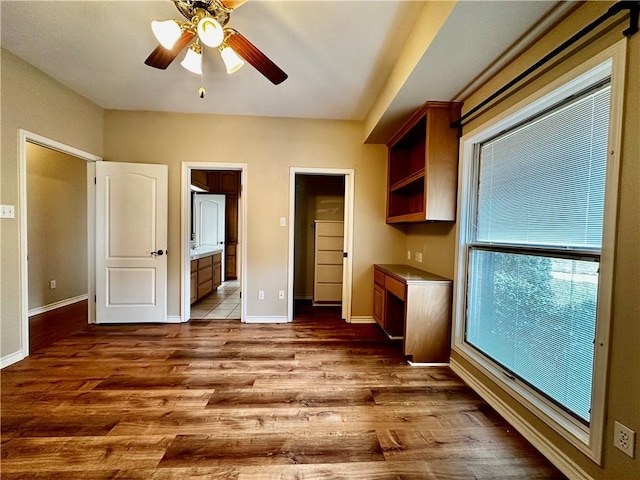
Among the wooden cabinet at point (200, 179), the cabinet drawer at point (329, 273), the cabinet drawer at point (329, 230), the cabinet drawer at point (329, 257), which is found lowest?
the cabinet drawer at point (329, 273)

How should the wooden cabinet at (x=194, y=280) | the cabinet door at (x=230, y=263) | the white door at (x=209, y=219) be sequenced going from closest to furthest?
the wooden cabinet at (x=194, y=280), the white door at (x=209, y=219), the cabinet door at (x=230, y=263)

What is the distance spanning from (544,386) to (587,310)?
558 millimetres

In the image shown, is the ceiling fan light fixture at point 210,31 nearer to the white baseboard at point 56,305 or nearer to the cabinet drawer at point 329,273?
the cabinet drawer at point 329,273

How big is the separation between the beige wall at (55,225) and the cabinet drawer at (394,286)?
474 cm

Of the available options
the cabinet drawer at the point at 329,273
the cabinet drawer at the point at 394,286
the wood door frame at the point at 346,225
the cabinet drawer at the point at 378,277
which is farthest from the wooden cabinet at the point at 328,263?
the cabinet drawer at the point at 394,286

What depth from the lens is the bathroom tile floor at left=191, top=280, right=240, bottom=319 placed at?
3756mm

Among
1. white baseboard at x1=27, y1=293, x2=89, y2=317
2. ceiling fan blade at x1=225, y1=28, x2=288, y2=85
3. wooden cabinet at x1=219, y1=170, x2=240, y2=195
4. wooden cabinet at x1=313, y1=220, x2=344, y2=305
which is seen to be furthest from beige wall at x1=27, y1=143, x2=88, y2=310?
wooden cabinet at x1=313, y1=220, x2=344, y2=305

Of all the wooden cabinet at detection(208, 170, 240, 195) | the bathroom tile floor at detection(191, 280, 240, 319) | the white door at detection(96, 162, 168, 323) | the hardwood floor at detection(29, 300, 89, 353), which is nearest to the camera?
the hardwood floor at detection(29, 300, 89, 353)

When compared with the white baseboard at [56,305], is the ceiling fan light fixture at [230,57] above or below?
above

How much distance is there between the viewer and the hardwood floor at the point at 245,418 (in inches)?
53.1

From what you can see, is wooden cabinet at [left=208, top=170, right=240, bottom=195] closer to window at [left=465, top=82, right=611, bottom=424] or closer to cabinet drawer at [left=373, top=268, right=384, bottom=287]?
cabinet drawer at [left=373, top=268, right=384, bottom=287]

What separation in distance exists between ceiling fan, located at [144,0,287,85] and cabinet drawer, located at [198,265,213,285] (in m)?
3.21

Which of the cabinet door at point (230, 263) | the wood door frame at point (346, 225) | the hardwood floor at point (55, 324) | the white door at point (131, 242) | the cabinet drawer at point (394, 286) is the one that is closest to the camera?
the cabinet drawer at point (394, 286)

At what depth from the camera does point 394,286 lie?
8.93 feet
